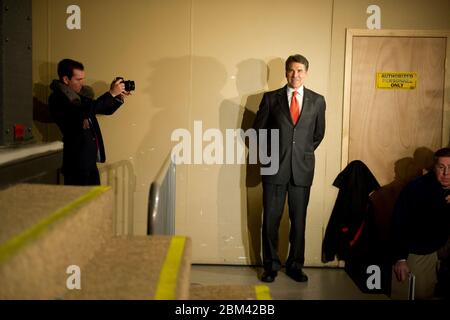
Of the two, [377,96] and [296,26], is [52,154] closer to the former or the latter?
[296,26]

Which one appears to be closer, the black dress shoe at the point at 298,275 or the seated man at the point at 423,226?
the seated man at the point at 423,226

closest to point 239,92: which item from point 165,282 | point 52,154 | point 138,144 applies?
point 138,144

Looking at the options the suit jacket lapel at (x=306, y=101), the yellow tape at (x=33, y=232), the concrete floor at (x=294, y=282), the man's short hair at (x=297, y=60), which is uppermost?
the man's short hair at (x=297, y=60)

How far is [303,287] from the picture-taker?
319 centimetres

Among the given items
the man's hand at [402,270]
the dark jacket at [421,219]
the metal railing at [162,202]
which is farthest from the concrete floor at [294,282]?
the metal railing at [162,202]

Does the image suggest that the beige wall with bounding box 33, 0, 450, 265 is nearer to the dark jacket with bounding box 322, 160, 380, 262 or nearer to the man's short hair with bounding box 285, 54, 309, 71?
the dark jacket with bounding box 322, 160, 380, 262

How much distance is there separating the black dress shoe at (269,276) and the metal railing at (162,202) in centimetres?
104

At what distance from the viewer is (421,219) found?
2795 mm

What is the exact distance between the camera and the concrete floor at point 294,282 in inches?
119

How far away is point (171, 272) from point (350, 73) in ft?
8.76

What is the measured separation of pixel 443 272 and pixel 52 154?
90.1 inches

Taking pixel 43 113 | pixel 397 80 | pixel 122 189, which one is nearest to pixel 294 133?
pixel 397 80

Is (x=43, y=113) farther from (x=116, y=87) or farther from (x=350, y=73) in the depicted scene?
(x=350, y=73)

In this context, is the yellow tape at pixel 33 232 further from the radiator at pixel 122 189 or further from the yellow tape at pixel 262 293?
the radiator at pixel 122 189
